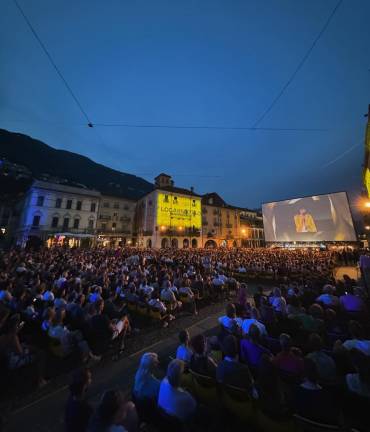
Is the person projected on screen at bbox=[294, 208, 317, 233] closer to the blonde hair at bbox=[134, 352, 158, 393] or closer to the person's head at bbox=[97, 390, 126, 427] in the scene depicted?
the blonde hair at bbox=[134, 352, 158, 393]

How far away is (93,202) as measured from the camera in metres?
37.4

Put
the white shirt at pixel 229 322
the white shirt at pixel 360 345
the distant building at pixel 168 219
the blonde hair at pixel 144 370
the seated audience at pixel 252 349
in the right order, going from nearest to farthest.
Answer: the blonde hair at pixel 144 370 < the white shirt at pixel 360 345 < the seated audience at pixel 252 349 < the white shirt at pixel 229 322 < the distant building at pixel 168 219

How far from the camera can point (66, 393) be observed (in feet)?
10.7

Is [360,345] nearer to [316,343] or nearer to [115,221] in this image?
[316,343]

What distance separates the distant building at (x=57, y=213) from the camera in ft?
102

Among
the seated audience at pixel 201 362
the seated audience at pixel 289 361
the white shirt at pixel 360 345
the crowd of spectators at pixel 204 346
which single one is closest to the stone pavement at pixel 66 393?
→ the crowd of spectators at pixel 204 346

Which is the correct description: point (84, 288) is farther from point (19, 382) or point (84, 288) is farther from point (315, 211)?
point (315, 211)

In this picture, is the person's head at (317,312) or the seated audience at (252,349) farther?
the person's head at (317,312)

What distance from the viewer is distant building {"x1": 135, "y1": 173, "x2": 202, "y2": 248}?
38.5m

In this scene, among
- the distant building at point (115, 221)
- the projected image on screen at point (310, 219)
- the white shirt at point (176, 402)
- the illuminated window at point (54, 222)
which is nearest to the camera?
the white shirt at point (176, 402)

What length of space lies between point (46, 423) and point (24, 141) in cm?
11780

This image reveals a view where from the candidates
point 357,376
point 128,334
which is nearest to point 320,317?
point 357,376

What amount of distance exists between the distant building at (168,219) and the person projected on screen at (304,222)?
21983mm

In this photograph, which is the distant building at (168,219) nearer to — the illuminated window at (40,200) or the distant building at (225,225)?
the distant building at (225,225)
